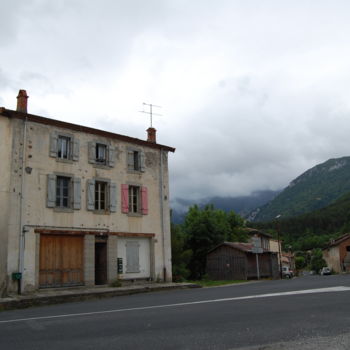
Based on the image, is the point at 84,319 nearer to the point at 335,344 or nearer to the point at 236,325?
the point at 236,325

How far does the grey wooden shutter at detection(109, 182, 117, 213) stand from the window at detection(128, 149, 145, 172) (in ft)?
6.57

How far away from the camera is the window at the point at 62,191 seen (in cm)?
2161

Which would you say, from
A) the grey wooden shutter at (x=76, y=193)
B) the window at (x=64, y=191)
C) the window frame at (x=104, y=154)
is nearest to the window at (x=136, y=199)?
the window frame at (x=104, y=154)

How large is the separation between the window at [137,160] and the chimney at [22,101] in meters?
6.47

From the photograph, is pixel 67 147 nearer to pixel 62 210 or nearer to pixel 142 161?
pixel 62 210

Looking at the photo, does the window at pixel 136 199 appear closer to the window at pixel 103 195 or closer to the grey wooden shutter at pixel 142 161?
the window at pixel 103 195

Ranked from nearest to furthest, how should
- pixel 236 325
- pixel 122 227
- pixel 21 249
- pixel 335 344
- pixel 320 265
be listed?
pixel 335 344 → pixel 236 325 → pixel 21 249 → pixel 122 227 → pixel 320 265

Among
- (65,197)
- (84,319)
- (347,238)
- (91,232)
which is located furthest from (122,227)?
(347,238)

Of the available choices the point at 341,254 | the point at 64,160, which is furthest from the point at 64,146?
the point at 341,254

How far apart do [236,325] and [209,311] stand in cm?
233

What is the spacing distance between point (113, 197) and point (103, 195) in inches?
21.7

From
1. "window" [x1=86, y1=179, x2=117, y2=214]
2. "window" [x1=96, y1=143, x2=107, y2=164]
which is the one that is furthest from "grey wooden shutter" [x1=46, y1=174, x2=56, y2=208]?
"window" [x1=96, y1=143, x2=107, y2=164]

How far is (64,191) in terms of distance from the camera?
22000mm

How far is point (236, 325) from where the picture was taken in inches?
316
